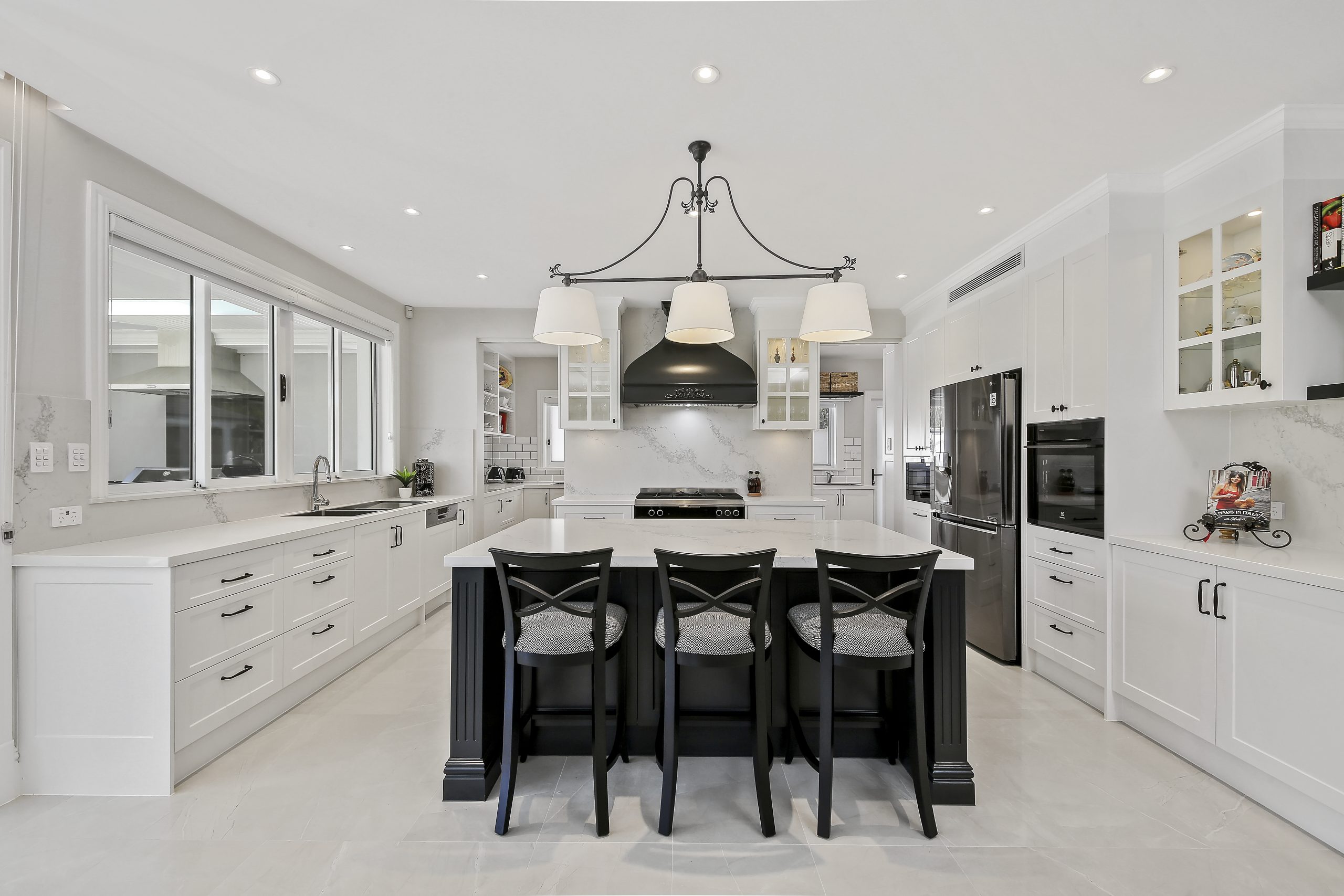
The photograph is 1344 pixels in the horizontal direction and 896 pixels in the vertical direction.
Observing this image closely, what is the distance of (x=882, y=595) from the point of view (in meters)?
1.87

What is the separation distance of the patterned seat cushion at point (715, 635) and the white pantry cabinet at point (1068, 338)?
6.93 feet

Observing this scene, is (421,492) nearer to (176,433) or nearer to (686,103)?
(176,433)

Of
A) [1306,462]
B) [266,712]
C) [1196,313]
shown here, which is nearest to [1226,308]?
[1196,313]

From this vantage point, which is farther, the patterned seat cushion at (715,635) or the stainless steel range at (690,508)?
the stainless steel range at (690,508)

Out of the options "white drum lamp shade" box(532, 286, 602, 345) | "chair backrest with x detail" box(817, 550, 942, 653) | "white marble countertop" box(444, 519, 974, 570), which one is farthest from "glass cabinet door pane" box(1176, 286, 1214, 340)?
"white drum lamp shade" box(532, 286, 602, 345)

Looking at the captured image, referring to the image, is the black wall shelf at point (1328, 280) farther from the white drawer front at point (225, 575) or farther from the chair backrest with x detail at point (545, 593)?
the white drawer front at point (225, 575)

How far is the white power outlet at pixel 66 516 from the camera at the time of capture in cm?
220

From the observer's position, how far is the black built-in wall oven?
2781 millimetres

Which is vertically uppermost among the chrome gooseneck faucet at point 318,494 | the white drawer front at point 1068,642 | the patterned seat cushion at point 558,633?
the chrome gooseneck faucet at point 318,494

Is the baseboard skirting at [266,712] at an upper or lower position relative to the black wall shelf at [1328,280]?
lower

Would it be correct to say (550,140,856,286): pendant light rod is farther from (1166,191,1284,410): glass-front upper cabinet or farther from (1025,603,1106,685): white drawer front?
(1025,603,1106,685): white drawer front

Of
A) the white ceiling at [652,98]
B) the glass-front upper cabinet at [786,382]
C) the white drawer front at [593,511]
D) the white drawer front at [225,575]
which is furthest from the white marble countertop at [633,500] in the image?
the white drawer front at [225,575]

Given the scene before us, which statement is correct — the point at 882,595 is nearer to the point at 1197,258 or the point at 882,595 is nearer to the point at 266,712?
the point at 1197,258

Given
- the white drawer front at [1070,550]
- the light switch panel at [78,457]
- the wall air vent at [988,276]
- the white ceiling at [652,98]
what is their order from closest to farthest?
the white ceiling at [652,98]
the light switch panel at [78,457]
the white drawer front at [1070,550]
the wall air vent at [988,276]
